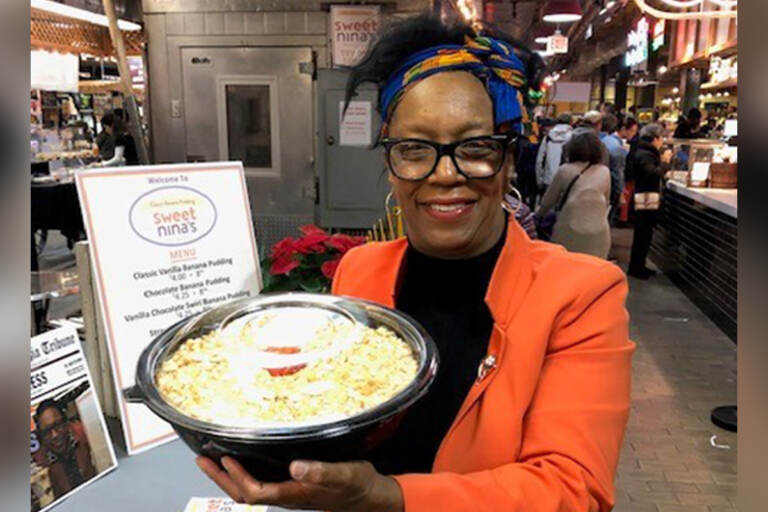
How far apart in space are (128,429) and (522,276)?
104 centimetres

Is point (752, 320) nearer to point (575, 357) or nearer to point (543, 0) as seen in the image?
point (575, 357)

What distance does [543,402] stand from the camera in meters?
1.04

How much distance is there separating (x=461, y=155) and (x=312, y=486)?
0.58 meters

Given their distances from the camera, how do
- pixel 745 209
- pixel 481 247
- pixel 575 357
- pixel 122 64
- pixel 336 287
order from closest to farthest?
pixel 745 209 < pixel 575 357 < pixel 481 247 < pixel 336 287 < pixel 122 64

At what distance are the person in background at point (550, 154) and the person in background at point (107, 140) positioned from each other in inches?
216

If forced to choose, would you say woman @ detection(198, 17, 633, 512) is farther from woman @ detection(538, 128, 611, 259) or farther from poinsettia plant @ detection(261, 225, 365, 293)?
woman @ detection(538, 128, 611, 259)

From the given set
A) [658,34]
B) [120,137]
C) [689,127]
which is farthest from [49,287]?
[658,34]

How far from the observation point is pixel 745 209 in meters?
0.39

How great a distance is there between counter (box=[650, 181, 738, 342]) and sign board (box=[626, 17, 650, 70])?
5795mm

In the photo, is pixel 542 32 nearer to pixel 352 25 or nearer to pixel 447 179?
pixel 352 25

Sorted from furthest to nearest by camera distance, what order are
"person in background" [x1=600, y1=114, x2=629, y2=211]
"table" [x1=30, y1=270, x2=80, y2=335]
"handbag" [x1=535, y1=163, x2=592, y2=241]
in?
"person in background" [x1=600, y1=114, x2=629, y2=211] < "handbag" [x1=535, y1=163, x2=592, y2=241] < "table" [x1=30, y1=270, x2=80, y2=335]

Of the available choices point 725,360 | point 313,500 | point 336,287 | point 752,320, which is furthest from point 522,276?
point 725,360

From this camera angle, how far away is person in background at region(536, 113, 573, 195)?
7719 mm

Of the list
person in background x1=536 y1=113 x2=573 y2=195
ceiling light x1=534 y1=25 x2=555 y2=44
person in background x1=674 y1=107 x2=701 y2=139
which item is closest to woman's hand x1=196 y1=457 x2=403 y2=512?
person in background x1=536 y1=113 x2=573 y2=195
